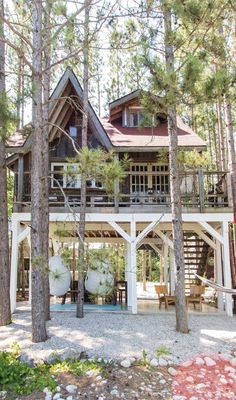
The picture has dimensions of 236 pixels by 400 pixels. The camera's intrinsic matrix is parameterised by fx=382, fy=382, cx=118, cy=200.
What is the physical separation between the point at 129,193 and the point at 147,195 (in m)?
2.21

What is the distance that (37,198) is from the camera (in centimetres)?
737

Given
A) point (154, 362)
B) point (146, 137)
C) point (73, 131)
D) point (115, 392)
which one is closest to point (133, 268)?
point (154, 362)

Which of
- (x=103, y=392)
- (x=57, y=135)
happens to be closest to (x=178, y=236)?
(x=103, y=392)

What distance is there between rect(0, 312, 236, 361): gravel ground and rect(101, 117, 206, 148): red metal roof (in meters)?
5.20

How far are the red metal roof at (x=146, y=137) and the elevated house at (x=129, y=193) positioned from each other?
0.10 feet

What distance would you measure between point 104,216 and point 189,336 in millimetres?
4146

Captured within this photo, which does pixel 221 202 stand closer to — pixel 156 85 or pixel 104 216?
pixel 104 216

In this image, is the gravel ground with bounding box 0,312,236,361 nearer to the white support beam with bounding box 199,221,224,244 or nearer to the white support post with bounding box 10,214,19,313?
the white support post with bounding box 10,214,19,313

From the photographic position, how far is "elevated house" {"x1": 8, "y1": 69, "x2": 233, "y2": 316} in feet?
35.0

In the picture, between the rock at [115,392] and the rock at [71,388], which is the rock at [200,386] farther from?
the rock at [71,388]

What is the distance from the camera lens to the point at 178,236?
27.4 feet

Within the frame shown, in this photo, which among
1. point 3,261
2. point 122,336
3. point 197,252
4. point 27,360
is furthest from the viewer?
point 197,252

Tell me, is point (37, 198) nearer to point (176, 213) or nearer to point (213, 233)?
point (176, 213)

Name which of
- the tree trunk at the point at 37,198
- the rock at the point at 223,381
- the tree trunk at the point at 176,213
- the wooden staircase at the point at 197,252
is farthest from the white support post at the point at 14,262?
the rock at the point at 223,381
